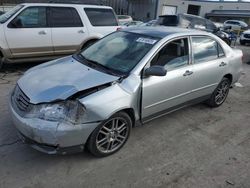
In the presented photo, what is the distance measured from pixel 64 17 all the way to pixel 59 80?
13.9ft

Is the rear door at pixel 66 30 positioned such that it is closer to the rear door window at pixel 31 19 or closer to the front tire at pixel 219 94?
the rear door window at pixel 31 19

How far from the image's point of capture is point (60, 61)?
3676 mm

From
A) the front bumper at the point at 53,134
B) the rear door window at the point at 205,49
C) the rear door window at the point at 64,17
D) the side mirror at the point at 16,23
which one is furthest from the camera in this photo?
the rear door window at the point at 64,17

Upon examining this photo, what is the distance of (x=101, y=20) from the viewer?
7.25m

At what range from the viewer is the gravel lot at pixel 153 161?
2.68m

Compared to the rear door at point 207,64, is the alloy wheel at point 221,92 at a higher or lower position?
lower

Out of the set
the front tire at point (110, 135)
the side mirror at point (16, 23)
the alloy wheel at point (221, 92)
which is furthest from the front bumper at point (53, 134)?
the side mirror at point (16, 23)

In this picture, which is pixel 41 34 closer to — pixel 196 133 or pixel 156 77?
pixel 156 77

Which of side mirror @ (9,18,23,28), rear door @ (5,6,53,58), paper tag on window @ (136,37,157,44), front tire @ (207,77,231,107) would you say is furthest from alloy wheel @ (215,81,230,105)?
side mirror @ (9,18,23,28)

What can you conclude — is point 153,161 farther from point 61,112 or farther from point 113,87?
point 61,112

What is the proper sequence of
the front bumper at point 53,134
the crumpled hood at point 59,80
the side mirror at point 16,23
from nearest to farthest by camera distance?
the front bumper at point 53,134 < the crumpled hood at point 59,80 < the side mirror at point 16,23

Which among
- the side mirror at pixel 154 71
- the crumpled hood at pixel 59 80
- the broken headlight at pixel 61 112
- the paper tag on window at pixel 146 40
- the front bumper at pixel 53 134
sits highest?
the paper tag on window at pixel 146 40

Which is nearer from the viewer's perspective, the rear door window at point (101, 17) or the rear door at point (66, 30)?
the rear door at point (66, 30)

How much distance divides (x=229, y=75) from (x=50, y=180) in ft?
12.7
